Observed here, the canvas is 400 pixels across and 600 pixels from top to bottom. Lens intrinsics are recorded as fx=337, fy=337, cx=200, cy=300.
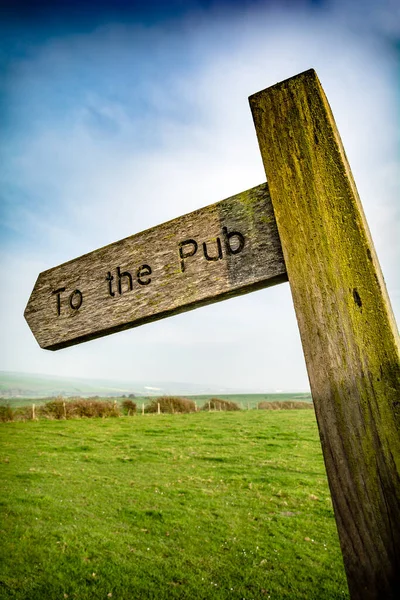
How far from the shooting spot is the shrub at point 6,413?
85.0 ft

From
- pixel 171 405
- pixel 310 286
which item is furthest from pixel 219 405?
pixel 310 286

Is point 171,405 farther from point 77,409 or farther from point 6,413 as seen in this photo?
point 6,413

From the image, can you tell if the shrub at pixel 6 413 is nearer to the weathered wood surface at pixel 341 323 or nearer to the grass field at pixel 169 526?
the grass field at pixel 169 526

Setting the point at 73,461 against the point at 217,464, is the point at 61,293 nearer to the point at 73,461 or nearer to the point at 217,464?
the point at 217,464

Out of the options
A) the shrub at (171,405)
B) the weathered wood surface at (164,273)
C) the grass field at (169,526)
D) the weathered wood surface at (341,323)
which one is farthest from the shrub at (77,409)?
the weathered wood surface at (341,323)

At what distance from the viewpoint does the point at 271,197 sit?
132cm

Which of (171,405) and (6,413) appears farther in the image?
(171,405)

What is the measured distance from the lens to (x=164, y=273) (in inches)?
59.0

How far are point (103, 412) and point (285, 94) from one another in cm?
3276

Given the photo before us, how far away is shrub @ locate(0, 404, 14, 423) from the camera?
25922mm

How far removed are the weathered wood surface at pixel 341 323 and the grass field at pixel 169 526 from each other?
5.33m

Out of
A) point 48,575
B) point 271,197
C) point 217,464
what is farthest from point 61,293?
point 217,464

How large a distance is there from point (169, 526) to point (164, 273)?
7.64 m

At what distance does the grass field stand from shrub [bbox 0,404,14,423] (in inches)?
541
